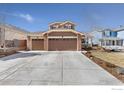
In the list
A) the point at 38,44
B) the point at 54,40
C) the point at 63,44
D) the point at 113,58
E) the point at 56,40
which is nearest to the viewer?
the point at 113,58

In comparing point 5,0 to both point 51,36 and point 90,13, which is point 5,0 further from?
point 51,36

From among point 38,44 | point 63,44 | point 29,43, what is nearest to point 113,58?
point 63,44

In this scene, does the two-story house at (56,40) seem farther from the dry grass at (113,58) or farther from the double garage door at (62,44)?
the dry grass at (113,58)

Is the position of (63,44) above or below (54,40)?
below

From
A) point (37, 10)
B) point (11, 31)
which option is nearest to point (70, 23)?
point (11, 31)

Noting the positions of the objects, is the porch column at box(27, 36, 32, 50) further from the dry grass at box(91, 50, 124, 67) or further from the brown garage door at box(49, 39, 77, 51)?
the dry grass at box(91, 50, 124, 67)

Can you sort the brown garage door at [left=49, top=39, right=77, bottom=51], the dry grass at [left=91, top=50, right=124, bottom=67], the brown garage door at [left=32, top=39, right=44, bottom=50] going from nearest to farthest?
1. the dry grass at [left=91, top=50, right=124, bottom=67]
2. the brown garage door at [left=49, top=39, right=77, bottom=51]
3. the brown garage door at [left=32, top=39, right=44, bottom=50]

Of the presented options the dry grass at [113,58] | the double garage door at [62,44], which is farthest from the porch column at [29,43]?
the dry grass at [113,58]

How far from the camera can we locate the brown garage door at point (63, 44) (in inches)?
1157

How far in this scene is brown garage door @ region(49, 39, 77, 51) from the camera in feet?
96.4

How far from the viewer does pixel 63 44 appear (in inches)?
1161

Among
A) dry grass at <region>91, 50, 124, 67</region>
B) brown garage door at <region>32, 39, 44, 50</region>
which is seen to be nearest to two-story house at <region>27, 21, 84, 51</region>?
brown garage door at <region>32, 39, 44, 50</region>

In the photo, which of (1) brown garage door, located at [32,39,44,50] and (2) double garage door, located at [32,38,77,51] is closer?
(2) double garage door, located at [32,38,77,51]

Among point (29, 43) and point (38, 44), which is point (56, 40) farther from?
point (29, 43)
